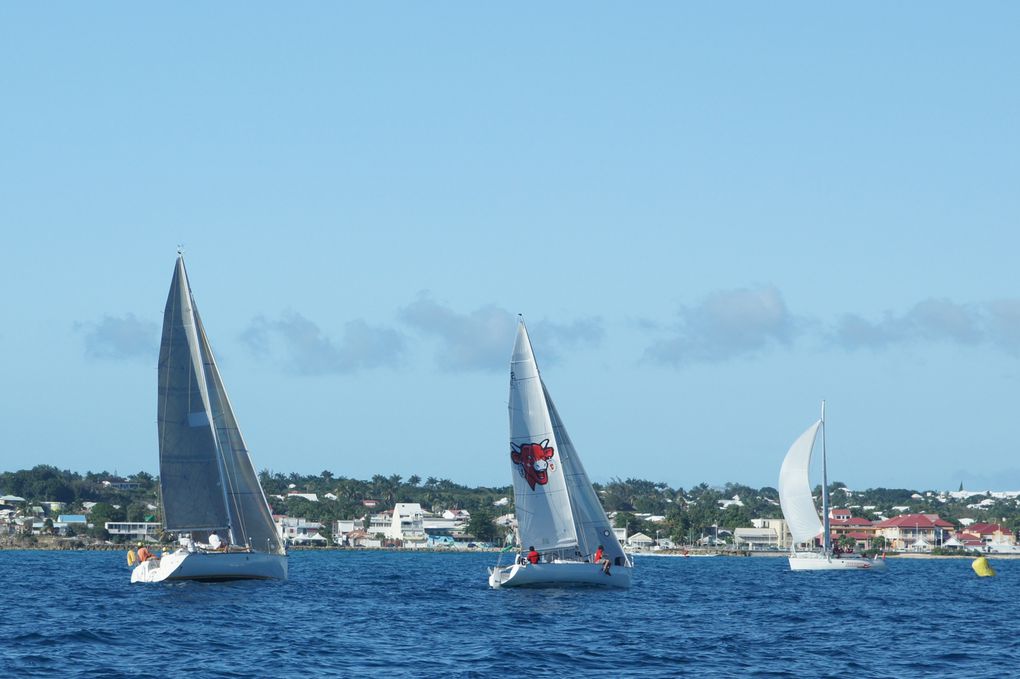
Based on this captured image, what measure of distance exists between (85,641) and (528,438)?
25.8 meters

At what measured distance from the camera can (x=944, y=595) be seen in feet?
265

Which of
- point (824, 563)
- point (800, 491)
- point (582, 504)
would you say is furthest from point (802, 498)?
point (582, 504)

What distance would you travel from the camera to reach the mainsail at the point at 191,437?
2569 inches

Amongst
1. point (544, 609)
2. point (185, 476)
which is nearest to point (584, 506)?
point (544, 609)

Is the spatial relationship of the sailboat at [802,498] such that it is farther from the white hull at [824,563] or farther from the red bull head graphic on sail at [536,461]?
the red bull head graphic on sail at [536,461]

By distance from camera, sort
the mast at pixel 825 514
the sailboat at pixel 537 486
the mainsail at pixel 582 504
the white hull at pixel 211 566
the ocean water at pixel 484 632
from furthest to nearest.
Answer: the mast at pixel 825 514 → the mainsail at pixel 582 504 → the sailboat at pixel 537 486 → the white hull at pixel 211 566 → the ocean water at pixel 484 632

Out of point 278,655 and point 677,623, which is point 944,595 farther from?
point 278,655

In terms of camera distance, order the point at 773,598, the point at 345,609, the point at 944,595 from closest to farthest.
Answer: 1. the point at 345,609
2. the point at 773,598
3. the point at 944,595

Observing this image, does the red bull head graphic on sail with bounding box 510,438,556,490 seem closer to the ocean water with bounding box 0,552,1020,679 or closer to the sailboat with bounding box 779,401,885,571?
the ocean water with bounding box 0,552,1020,679

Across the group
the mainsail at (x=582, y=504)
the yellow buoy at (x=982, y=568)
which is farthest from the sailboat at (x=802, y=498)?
the mainsail at (x=582, y=504)

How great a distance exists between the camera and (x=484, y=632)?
159 ft

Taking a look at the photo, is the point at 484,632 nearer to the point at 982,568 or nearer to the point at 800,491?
the point at 800,491

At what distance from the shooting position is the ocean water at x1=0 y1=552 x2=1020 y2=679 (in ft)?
129

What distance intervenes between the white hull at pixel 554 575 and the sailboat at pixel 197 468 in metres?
10.5
